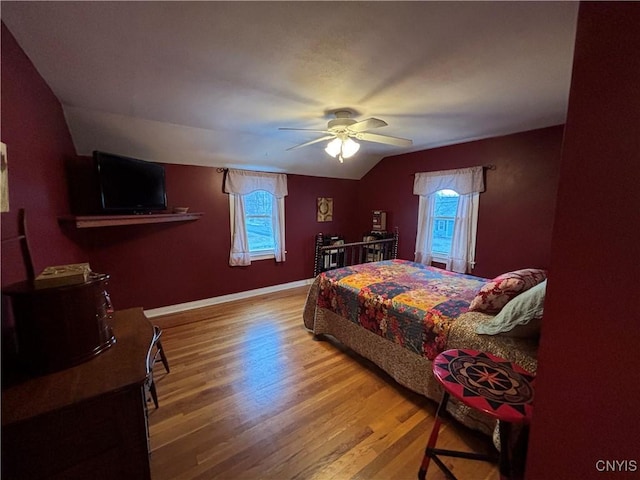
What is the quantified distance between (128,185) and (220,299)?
2.00 meters

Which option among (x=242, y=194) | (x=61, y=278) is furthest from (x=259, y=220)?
(x=61, y=278)

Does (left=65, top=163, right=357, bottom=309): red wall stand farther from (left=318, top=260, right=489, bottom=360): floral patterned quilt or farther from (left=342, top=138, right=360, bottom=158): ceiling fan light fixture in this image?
(left=342, top=138, right=360, bottom=158): ceiling fan light fixture

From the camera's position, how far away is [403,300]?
7.09ft

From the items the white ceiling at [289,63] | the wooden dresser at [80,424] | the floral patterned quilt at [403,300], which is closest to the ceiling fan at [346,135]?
the white ceiling at [289,63]

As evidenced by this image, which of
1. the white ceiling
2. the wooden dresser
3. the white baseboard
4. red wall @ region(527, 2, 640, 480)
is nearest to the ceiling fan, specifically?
the white ceiling

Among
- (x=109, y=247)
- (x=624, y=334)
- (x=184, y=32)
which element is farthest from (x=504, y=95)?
(x=109, y=247)

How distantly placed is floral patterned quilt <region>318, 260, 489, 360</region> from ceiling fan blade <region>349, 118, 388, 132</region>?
1.44 metres

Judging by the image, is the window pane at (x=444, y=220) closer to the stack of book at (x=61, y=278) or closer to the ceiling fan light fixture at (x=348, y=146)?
the ceiling fan light fixture at (x=348, y=146)

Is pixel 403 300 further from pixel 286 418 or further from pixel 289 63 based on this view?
pixel 289 63

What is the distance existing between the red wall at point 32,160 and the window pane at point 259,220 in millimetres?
2187

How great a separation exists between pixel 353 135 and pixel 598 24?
1969 mm

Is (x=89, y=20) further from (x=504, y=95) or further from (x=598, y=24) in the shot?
(x=504, y=95)

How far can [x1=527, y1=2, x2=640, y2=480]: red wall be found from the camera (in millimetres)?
654

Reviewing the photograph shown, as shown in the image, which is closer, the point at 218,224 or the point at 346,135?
the point at 346,135
